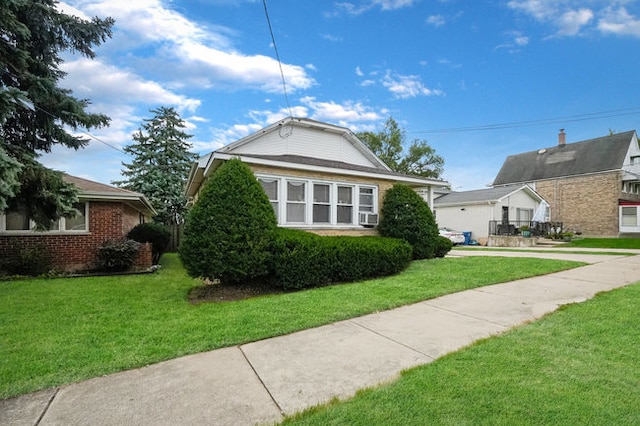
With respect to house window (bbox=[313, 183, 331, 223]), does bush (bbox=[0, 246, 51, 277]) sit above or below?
below

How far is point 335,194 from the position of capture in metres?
10.4

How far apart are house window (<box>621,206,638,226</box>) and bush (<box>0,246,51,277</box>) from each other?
3323cm

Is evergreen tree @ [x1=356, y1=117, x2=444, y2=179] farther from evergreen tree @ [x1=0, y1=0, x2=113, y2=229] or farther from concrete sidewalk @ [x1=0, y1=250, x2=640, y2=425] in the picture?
concrete sidewalk @ [x1=0, y1=250, x2=640, y2=425]

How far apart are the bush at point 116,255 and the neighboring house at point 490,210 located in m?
21.3

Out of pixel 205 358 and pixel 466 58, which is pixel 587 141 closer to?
pixel 466 58

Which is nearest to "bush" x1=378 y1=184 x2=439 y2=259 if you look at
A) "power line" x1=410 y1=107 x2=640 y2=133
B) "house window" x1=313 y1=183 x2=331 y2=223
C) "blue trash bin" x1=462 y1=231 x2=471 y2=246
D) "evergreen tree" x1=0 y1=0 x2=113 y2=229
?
"house window" x1=313 y1=183 x2=331 y2=223

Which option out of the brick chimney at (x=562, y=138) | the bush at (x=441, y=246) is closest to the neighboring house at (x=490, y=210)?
the brick chimney at (x=562, y=138)

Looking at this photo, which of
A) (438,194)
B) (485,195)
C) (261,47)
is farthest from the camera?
(438,194)

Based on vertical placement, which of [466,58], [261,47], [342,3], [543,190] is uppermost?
[466,58]

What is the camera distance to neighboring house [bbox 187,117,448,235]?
9359 millimetres

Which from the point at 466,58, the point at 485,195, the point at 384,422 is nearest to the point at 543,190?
the point at 485,195

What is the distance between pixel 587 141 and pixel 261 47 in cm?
3047

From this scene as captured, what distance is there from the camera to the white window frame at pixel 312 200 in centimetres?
941

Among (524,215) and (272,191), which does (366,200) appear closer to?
(272,191)
